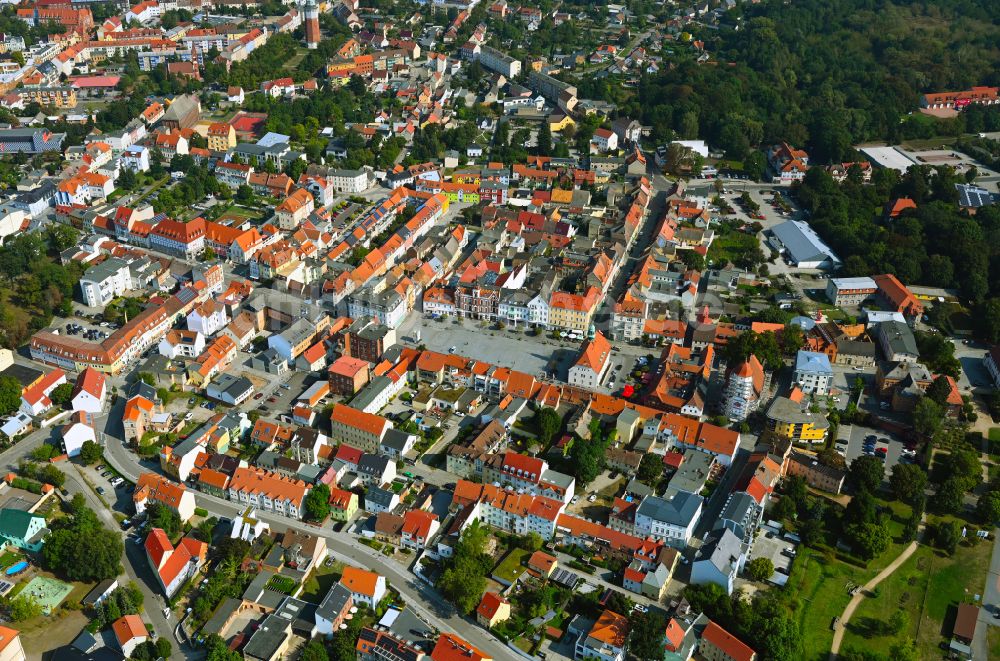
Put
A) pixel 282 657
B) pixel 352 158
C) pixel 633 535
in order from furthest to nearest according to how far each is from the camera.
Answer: pixel 352 158
pixel 633 535
pixel 282 657

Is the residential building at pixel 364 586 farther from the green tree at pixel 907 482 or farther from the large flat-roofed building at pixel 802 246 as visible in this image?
the large flat-roofed building at pixel 802 246

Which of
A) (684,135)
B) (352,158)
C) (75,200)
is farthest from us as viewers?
(684,135)

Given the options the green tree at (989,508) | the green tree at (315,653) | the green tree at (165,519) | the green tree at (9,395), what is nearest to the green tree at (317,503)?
the green tree at (165,519)

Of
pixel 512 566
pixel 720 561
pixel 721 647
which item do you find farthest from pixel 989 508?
pixel 512 566

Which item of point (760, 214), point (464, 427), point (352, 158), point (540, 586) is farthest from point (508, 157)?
point (540, 586)

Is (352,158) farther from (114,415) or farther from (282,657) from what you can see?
(282,657)

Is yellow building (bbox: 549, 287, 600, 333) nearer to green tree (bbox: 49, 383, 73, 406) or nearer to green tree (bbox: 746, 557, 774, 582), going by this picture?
green tree (bbox: 746, 557, 774, 582)

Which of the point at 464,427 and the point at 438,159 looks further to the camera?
the point at 438,159

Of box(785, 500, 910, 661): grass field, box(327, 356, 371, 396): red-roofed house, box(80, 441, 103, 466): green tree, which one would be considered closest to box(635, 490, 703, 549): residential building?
box(785, 500, 910, 661): grass field
